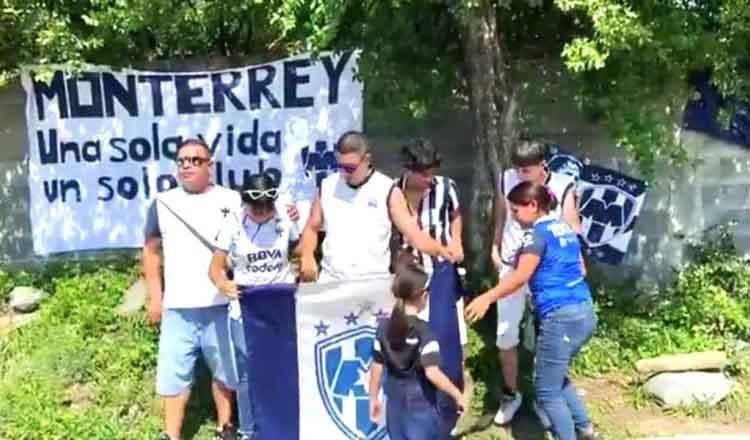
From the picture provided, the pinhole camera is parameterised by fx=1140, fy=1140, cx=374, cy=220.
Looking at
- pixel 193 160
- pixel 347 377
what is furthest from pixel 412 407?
pixel 193 160

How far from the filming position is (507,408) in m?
6.39

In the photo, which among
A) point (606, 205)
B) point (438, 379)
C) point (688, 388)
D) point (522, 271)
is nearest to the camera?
point (438, 379)

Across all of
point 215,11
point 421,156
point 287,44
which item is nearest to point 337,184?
point 421,156

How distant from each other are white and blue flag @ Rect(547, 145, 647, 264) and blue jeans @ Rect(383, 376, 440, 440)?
9.33 feet

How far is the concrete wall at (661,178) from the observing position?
7.88 m

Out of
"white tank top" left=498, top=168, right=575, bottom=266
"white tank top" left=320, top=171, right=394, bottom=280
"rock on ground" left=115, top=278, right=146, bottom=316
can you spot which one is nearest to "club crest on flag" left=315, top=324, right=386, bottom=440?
"white tank top" left=320, top=171, right=394, bottom=280

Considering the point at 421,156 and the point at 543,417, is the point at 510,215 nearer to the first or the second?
the point at 421,156

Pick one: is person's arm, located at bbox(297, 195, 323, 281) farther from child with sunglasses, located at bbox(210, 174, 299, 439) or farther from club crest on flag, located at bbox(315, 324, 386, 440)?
club crest on flag, located at bbox(315, 324, 386, 440)

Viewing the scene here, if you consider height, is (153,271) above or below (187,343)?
above

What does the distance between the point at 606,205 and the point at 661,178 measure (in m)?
0.43

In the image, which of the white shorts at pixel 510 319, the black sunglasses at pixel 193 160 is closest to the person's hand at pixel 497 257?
the white shorts at pixel 510 319

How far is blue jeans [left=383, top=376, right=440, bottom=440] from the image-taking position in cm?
515

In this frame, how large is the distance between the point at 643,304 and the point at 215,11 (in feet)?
11.0

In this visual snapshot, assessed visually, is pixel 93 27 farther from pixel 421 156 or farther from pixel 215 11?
pixel 421 156
